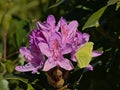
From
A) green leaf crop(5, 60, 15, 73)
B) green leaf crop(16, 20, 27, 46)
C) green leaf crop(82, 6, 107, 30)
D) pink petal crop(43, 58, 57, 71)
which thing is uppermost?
green leaf crop(82, 6, 107, 30)

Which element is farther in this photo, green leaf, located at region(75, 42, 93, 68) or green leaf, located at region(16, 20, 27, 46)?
green leaf, located at region(16, 20, 27, 46)

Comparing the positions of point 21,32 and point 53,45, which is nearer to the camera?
point 53,45

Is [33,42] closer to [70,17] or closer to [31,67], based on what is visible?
[31,67]

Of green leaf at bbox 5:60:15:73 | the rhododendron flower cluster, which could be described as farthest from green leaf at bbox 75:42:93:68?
green leaf at bbox 5:60:15:73

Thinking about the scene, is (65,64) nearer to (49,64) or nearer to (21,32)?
(49,64)

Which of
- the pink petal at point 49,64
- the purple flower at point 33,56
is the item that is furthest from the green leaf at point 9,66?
the pink petal at point 49,64

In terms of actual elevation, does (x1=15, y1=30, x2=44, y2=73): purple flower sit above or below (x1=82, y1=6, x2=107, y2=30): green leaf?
below

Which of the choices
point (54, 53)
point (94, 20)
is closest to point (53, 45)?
point (54, 53)

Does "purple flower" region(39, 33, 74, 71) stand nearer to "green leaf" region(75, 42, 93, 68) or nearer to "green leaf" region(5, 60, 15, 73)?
"green leaf" region(75, 42, 93, 68)
